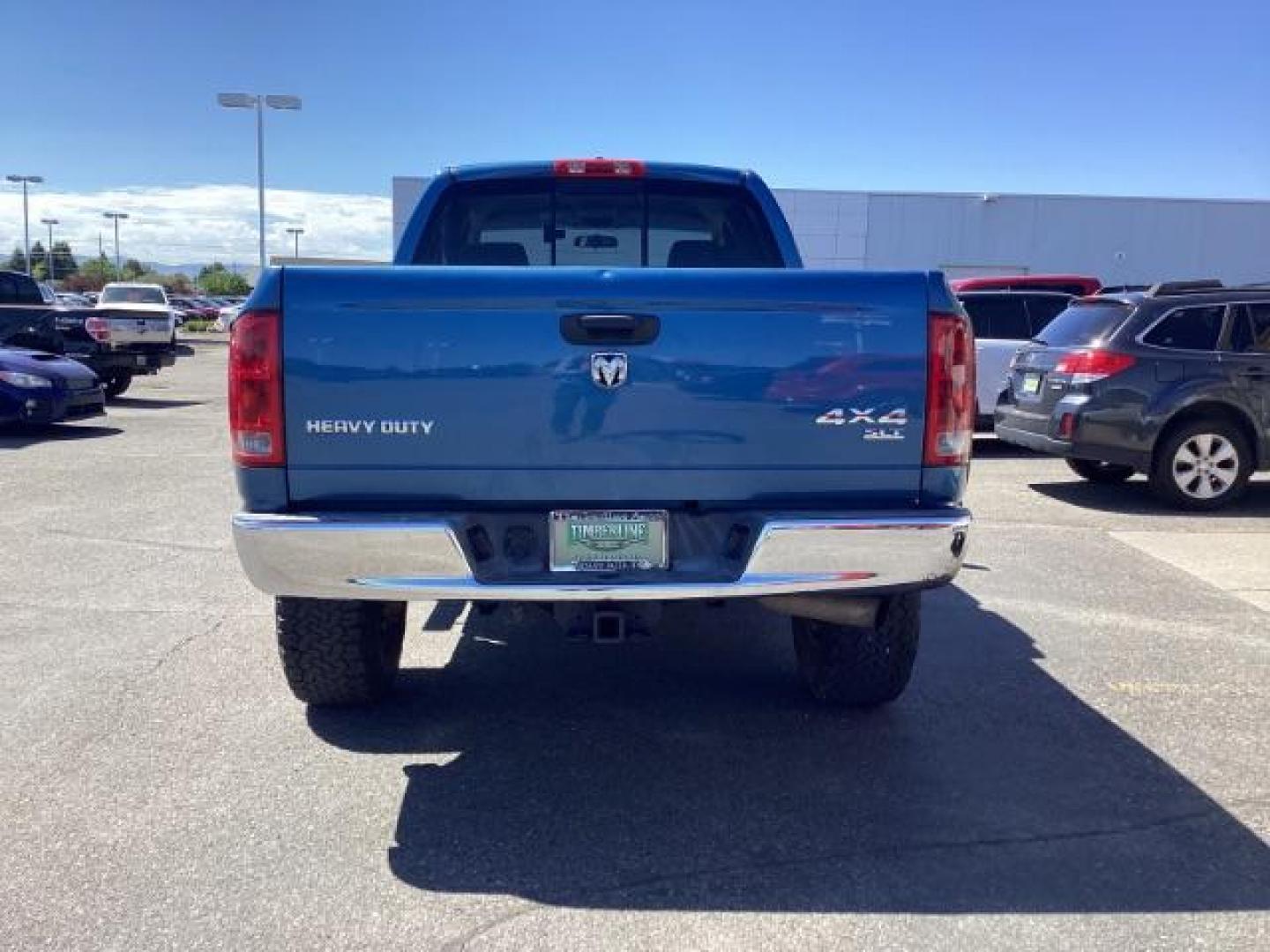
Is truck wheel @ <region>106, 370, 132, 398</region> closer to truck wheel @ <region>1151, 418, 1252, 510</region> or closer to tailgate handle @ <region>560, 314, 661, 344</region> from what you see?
truck wheel @ <region>1151, 418, 1252, 510</region>

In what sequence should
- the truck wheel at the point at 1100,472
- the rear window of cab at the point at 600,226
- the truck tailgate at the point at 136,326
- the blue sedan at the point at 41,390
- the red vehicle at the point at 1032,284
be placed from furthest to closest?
the truck tailgate at the point at 136,326, the red vehicle at the point at 1032,284, the blue sedan at the point at 41,390, the truck wheel at the point at 1100,472, the rear window of cab at the point at 600,226

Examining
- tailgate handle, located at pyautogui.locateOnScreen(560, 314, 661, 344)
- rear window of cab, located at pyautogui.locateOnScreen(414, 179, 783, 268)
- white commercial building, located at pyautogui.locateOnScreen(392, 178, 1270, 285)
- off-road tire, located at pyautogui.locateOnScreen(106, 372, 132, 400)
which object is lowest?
off-road tire, located at pyautogui.locateOnScreen(106, 372, 132, 400)

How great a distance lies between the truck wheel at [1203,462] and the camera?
8953 millimetres

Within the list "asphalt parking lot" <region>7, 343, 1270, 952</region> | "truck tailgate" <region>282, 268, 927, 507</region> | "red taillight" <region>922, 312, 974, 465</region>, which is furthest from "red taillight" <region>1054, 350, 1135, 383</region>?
"truck tailgate" <region>282, 268, 927, 507</region>

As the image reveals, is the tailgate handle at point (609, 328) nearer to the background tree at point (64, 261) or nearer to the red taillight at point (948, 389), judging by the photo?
the red taillight at point (948, 389)

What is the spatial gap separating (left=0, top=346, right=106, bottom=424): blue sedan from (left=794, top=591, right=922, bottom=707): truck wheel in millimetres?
11143

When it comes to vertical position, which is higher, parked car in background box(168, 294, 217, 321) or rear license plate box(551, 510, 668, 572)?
rear license plate box(551, 510, 668, 572)

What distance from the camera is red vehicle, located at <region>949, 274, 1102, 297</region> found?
13.9 m

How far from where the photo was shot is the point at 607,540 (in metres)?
3.42

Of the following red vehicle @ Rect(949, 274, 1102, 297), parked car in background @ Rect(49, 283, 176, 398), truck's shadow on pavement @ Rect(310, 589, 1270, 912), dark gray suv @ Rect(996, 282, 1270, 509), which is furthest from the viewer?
parked car in background @ Rect(49, 283, 176, 398)

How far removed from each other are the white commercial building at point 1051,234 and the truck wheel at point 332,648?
3375cm

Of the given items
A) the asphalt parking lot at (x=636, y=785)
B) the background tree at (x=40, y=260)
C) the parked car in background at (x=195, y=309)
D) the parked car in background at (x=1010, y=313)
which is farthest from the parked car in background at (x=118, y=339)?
the background tree at (x=40, y=260)

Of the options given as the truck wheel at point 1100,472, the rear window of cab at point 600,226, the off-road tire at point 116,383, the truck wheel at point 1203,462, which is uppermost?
the rear window of cab at point 600,226

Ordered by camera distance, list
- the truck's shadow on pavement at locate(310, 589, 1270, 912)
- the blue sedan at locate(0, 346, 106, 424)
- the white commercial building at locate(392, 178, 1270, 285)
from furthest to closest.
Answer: the white commercial building at locate(392, 178, 1270, 285)
the blue sedan at locate(0, 346, 106, 424)
the truck's shadow on pavement at locate(310, 589, 1270, 912)
